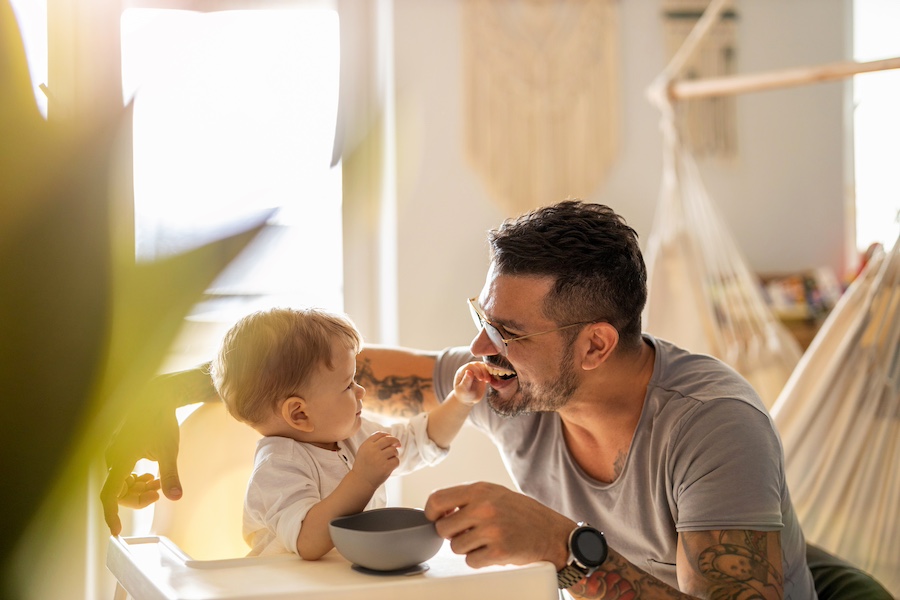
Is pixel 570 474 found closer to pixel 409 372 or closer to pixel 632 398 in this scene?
pixel 632 398

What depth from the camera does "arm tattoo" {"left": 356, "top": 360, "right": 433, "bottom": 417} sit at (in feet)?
6.09

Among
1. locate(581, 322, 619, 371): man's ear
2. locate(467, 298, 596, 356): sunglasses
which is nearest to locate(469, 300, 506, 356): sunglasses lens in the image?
locate(467, 298, 596, 356): sunglasses

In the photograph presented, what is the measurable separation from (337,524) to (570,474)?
0.67m

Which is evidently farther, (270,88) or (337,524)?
(270,88)

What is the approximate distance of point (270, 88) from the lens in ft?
9.65

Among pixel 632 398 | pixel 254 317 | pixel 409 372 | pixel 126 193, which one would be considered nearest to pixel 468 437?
pixel 409 372

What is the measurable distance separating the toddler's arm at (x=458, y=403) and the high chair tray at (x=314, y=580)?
16.7 inches

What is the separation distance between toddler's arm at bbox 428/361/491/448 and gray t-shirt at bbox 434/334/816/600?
7.2 inches

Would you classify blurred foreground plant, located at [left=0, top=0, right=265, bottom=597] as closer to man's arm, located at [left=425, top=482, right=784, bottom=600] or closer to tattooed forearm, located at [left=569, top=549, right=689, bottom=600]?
man's arm, located at [left=425, top=482, right=784, bottom=600]

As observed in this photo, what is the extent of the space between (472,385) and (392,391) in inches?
13.1

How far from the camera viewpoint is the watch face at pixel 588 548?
46.2 inches

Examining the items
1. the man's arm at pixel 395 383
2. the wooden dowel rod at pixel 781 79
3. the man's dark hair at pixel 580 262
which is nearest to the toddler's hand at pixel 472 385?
the man's dark hair at pixel 580 262

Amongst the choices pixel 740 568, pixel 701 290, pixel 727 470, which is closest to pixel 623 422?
pixel 727 470

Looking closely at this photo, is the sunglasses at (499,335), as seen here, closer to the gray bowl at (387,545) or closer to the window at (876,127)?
the gray bowl at (387,545)
